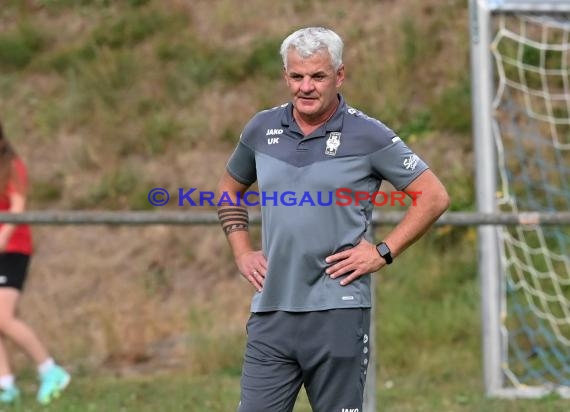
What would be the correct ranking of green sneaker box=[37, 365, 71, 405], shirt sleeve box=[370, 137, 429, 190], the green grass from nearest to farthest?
shirt sleeve box=[370, 137, 429, 190]
the green grass
green sneaker box=[37, 365, 71, 405]

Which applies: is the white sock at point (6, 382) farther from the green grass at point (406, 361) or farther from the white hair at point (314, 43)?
the white hair at point (314, 43)

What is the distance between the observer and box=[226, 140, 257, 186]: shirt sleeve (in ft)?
14.9

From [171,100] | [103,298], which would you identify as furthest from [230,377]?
[171,100]

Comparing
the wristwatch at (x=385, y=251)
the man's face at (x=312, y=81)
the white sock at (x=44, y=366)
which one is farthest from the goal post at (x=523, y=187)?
the man's face at (x=312, y=81)

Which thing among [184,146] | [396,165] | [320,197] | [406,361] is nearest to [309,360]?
[320,197]

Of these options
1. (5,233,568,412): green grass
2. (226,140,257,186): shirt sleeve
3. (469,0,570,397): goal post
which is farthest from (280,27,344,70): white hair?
(5,233,568,412): green grass

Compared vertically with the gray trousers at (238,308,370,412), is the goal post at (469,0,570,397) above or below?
A: above

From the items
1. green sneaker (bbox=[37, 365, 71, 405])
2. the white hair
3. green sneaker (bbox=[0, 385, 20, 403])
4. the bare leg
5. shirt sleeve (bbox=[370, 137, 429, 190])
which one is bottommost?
green sneaker (bbox=[0, 385, 20, 403])

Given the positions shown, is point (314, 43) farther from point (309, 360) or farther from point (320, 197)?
point (309, 360)

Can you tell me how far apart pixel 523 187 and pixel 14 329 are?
174 inches

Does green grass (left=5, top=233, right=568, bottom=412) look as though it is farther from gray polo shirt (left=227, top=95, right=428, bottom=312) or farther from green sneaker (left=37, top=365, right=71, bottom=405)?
gray polo shirt (left=227, top=95, right=428, bottom=312)

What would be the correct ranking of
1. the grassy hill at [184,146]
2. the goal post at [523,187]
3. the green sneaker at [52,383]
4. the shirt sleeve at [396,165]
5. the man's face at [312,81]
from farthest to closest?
the grassy hill at [184,146], the goal post at [523,187], the green sneaker at [52,383], the shirt sleeve at [396,165], the man's face at [312,81]

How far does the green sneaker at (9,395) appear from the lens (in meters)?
6.99

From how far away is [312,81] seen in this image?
417 centimetres
